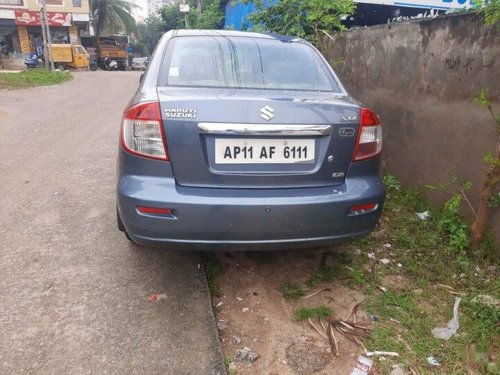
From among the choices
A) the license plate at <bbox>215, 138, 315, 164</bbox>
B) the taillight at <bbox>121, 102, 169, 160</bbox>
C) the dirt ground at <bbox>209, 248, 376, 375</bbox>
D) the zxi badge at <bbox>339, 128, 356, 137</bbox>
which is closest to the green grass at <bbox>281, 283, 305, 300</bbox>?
the dirt ground at <bbox>209, 248, 376, 375</bbox>

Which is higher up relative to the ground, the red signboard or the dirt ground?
the red signboard

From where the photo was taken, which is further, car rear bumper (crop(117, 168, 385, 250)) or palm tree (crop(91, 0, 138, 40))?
palm tree (crop(91, 0, 138, 40))

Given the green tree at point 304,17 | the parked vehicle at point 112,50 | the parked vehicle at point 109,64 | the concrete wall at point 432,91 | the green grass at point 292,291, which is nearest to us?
the green grass at point 292,291

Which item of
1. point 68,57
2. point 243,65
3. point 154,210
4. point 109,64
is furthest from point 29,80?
point 109,64

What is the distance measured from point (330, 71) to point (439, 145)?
119 cm

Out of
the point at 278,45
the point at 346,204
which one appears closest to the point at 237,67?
the point at 278,45

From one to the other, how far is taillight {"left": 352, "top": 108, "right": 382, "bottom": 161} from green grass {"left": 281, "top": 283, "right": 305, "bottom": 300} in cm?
88

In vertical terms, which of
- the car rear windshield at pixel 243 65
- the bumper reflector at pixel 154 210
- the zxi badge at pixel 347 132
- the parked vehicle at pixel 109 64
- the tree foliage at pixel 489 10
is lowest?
the parked vehicle at pixel 109 64

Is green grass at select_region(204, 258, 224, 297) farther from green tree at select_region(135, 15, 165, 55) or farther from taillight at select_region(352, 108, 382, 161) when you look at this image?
green tree at select_region(135, 15, 165, 55)

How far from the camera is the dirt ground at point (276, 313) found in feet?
6.61

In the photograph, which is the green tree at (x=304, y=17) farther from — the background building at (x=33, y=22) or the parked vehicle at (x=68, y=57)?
the background building at (x=33, y=22)

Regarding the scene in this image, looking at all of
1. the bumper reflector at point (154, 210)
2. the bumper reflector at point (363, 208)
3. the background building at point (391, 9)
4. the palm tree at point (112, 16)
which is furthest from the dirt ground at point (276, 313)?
the palm tree at point (112, 16)

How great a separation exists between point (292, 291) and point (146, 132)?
4.22ft

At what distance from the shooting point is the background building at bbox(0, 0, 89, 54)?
94.8ft
